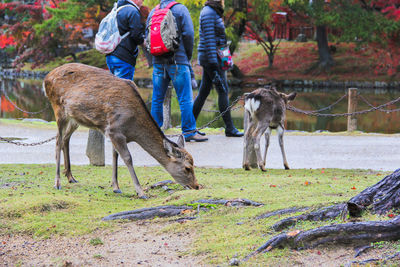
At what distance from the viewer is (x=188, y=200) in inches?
218

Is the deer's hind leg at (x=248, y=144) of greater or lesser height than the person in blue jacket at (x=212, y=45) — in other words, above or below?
below

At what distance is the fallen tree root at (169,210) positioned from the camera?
526 centimetres

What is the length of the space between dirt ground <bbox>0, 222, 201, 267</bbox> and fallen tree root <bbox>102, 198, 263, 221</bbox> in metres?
0.22

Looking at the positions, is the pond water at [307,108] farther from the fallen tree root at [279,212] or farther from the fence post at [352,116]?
the fallen tree root at [279,212]

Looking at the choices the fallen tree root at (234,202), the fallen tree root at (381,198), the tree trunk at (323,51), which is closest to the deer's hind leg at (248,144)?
the fallen tree root at (234,202)

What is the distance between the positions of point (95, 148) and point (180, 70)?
6.99 ft

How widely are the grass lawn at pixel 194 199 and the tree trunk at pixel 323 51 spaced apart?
28944 millimetres

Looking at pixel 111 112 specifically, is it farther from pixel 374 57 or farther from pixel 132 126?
pixel 374 57

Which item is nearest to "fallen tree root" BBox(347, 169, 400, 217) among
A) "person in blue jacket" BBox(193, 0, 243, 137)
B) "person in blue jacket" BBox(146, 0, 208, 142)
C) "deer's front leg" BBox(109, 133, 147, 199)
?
"deer's front leg" BBox(109, 133, 147, 199)

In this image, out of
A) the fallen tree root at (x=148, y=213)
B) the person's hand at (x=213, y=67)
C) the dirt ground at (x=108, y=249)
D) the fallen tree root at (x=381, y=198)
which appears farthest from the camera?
the person's hand at (x=213, y=67)

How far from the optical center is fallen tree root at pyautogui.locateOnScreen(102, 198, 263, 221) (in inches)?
207

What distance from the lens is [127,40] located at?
330 inches

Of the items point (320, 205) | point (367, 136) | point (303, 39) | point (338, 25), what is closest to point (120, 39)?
point (320, 205)

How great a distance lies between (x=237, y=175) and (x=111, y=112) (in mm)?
2230
